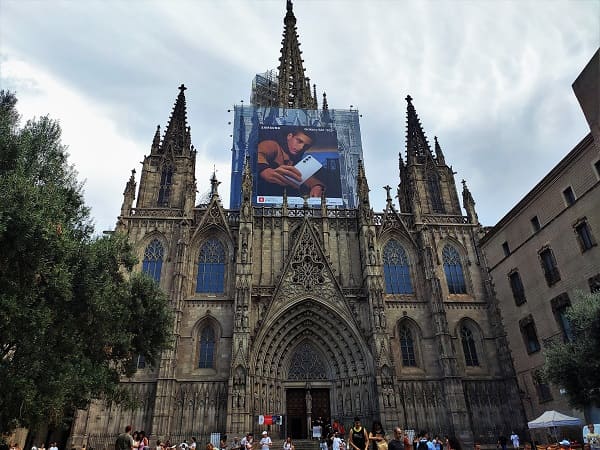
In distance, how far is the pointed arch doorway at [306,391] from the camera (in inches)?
939

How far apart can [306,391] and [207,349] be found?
6.52 meters

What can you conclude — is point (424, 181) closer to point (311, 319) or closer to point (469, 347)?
point (469, 347)

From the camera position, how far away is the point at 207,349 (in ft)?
81.0

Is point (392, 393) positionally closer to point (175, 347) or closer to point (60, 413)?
point (175, 347)

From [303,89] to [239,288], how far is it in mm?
30349

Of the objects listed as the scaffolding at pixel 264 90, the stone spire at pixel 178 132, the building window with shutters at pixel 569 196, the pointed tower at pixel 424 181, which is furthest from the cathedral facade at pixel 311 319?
the scaffolding at pixel 264 90

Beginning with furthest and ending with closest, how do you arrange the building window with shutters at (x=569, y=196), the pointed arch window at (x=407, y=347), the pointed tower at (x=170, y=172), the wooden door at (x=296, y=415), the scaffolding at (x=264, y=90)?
1. the scaffolding at (x=264, y=90)
2. the pointed tower at (x=170, y=172)
3. the pointed arch window at (x=407, y=347)
4. the wooden door at (x=296, y=415)
5. the building window with shutters at (x=569, y=196)

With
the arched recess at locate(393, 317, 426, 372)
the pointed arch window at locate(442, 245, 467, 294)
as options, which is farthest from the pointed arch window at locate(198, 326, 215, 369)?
the pointed arch window at locate(442, 245, 467, 294)

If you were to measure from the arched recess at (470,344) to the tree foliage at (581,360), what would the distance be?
1049 centimetres

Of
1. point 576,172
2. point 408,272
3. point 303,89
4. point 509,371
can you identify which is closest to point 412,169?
point 408,272

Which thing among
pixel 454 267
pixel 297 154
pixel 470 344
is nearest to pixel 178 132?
pixel 297 154

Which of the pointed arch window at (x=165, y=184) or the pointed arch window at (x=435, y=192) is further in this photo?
the pointed arch window at (x=435, y=192)

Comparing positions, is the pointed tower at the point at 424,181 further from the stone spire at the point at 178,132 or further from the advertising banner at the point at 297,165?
the stone spire at the point at 178,132

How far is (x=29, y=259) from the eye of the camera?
1095cm
